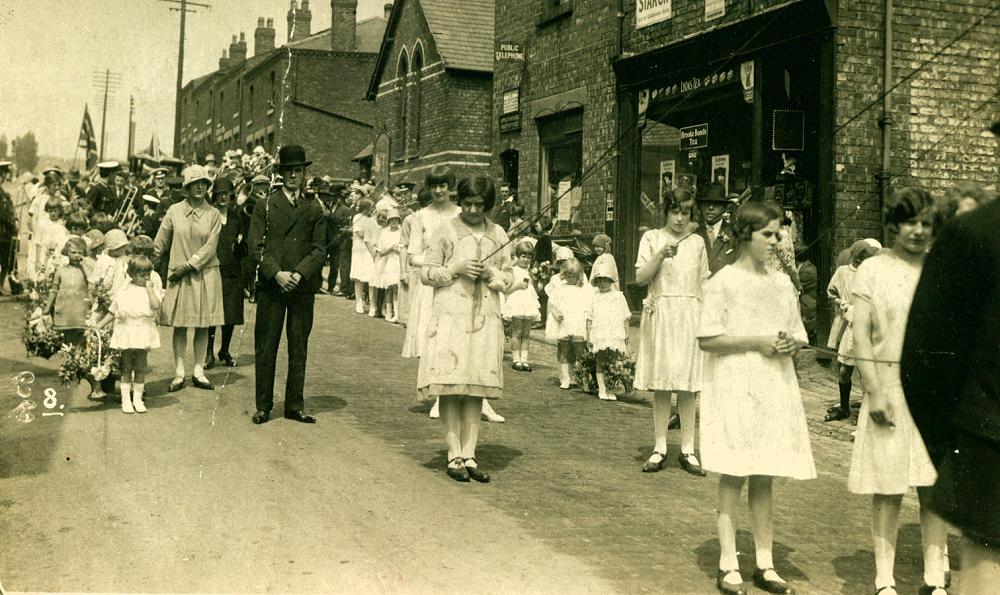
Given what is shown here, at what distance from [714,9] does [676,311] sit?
8.65 metres

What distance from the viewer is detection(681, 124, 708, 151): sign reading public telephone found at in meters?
15.4

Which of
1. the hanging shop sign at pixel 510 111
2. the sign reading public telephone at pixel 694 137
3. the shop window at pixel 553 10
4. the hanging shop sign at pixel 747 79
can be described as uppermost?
the shop window at pixel 553 10

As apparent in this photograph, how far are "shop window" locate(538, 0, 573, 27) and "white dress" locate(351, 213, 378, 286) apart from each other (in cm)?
538

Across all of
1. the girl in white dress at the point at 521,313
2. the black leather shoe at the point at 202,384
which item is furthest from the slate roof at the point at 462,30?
the black leather shoe at the point at 202,384

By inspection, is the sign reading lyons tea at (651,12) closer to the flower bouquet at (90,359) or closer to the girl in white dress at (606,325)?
the girl in white dress at (606,325)

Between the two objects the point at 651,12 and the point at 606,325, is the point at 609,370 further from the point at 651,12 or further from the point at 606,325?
the point at 651,12

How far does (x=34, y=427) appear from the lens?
26.4 ft

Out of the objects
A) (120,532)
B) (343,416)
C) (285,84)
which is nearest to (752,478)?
(120,532)

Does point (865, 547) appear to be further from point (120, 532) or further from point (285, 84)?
point (285, 84)

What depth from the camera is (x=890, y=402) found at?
4.65m

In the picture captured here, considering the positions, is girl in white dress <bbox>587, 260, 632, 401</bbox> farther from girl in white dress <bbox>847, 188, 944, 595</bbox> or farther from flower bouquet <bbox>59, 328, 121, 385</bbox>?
girl in white dress <bbox>847, 188, 944, 595</bbox>

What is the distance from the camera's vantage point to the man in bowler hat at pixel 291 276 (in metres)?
8.53

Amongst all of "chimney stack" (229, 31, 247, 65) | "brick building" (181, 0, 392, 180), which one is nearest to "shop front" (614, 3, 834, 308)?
"brick building" (181, 0, 392, 180)

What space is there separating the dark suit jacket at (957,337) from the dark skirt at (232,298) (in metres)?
9.32
